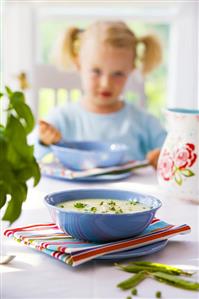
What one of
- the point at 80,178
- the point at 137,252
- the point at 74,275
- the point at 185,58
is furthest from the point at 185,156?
the point at 185,58

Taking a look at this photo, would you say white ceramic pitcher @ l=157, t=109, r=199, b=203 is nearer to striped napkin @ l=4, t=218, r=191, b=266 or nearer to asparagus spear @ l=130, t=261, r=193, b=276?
striped napkin @ l=4, t=218, r=191, b=266

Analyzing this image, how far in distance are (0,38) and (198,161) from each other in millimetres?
1969

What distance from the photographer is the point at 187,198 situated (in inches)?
54.4

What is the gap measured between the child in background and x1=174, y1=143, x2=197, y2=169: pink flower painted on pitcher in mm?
785

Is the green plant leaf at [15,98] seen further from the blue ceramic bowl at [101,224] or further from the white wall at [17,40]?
the white wall at [17,40]

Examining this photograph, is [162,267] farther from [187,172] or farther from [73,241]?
[187,172]

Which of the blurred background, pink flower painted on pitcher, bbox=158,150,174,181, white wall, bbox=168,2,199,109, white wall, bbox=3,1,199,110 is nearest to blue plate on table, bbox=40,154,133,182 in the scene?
pink flower painted on pitcher, bbox=158,150,174,181

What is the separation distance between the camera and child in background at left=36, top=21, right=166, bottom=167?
2248 millimetres

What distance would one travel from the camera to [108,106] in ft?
7.60

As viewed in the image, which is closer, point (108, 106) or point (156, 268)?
point (156, 268)

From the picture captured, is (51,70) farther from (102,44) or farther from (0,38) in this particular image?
(0,38)

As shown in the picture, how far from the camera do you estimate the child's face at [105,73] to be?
2.25 m

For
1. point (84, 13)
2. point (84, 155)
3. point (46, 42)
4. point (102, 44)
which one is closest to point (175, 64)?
point (84, 13)

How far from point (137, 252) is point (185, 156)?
47cm
